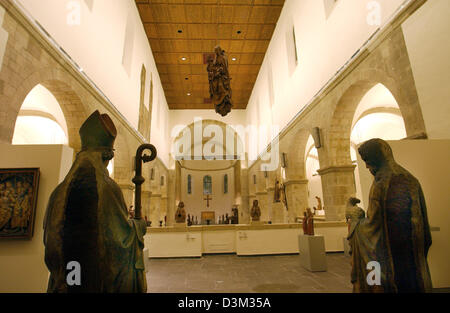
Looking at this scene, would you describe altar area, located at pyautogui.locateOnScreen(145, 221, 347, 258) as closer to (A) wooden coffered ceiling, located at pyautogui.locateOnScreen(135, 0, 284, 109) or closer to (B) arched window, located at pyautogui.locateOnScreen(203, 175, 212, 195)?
(A) wooden coffered ceiling, located at pyautogui.locateOnScreen(135, 0, 284, 109)

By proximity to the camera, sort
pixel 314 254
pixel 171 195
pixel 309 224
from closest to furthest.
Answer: pixel 314 254 → pixel 309 224 → pixel 171 195

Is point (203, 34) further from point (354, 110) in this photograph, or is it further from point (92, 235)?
point (92, 235)

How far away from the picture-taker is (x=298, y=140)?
Result: 9906 mm

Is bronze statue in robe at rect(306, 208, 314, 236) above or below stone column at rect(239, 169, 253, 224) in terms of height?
below

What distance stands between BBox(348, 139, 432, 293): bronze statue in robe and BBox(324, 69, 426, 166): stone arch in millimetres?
2574

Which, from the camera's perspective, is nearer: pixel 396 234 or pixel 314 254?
pixel 396 234

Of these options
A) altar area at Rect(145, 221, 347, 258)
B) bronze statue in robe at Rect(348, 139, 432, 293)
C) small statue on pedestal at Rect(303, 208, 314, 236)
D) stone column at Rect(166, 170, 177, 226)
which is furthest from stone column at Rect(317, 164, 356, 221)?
stone column at Rect(166, 170, 177, 226)

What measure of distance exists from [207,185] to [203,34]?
43.9 ft

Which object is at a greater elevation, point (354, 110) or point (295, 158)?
point (354, 110)

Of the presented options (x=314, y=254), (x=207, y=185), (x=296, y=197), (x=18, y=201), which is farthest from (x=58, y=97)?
(x=207, y=185)

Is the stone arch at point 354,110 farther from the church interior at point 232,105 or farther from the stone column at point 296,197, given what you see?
the stone column at point 296,197

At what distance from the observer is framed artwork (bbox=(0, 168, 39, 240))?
2660 millimetres

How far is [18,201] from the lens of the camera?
2.75 metres
